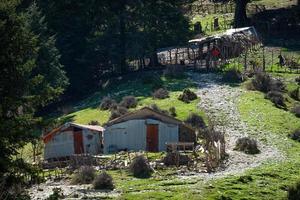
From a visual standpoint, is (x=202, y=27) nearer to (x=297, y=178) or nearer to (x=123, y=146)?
(x=123, y=146)

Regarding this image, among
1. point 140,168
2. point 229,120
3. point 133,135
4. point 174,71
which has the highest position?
point 174,71

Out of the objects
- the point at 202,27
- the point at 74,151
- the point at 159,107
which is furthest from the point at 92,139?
the point at 202,27

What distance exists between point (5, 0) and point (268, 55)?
55.0 m

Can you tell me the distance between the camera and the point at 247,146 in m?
56.5

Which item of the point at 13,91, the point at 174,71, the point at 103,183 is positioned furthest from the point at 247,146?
the point at 174,71

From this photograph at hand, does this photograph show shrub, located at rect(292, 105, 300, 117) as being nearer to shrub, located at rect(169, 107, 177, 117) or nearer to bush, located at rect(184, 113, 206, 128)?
bush, located at rect(184, 113, 206, 128)

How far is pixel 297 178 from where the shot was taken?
161 feet

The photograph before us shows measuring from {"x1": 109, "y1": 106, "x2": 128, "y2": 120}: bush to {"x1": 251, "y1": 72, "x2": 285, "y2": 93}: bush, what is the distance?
46.9 feet

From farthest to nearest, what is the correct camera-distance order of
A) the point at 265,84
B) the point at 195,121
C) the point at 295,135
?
the point at 265,84
the point at 195,121
the point at 295,135

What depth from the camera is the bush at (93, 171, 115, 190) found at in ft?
154

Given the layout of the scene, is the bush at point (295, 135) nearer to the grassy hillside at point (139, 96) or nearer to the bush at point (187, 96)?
the grassy hillside at point (139, 96)

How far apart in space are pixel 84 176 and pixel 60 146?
479 inches

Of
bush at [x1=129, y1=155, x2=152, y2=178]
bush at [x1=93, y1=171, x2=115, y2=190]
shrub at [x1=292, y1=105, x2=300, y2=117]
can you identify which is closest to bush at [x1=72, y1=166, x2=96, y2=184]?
bush at [x1=93, y1=171, x2=115, y2=190]

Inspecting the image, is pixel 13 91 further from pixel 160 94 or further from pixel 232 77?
pixel 232 77
